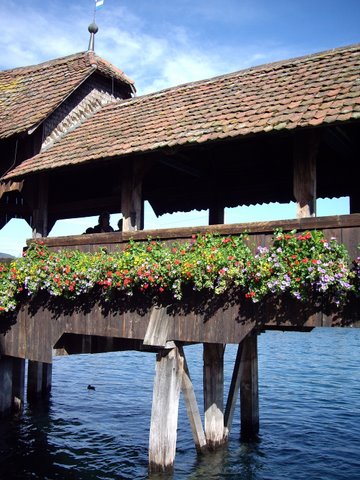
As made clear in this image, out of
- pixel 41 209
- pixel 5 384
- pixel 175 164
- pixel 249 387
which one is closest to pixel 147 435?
pixel 249 387

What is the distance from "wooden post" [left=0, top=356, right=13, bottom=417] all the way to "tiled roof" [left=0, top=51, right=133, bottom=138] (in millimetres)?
4320

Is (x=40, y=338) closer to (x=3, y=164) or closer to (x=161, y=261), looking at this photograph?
(x=161, y=261)

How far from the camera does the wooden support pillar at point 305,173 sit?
6.64 metres

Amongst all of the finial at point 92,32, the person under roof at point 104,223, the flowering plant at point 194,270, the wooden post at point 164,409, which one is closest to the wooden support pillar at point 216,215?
the person under roof at point 104,223

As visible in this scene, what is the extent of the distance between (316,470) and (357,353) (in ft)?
69.1

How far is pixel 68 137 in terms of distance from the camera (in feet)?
33.7

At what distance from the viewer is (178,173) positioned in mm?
11445

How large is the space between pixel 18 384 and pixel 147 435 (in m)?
3.10

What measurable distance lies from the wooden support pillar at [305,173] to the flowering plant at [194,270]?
490 millimetres

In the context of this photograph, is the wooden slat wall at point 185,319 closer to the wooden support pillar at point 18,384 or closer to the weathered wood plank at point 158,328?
the weathered wood plank at point 158,328

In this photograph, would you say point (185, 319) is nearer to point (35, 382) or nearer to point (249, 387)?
point (249, 387)

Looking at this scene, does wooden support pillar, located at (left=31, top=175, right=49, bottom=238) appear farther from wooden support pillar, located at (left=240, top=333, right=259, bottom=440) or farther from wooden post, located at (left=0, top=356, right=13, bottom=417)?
wooden support pillar, located at (left=240, top=333, right=259, bottom=440)

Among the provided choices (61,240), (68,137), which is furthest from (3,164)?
(61,240)

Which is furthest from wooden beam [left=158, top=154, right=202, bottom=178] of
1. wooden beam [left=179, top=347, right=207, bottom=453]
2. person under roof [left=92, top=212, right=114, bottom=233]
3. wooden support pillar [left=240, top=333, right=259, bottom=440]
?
wooden support pillar [left=240, top=333, right=259, bottom=440]
